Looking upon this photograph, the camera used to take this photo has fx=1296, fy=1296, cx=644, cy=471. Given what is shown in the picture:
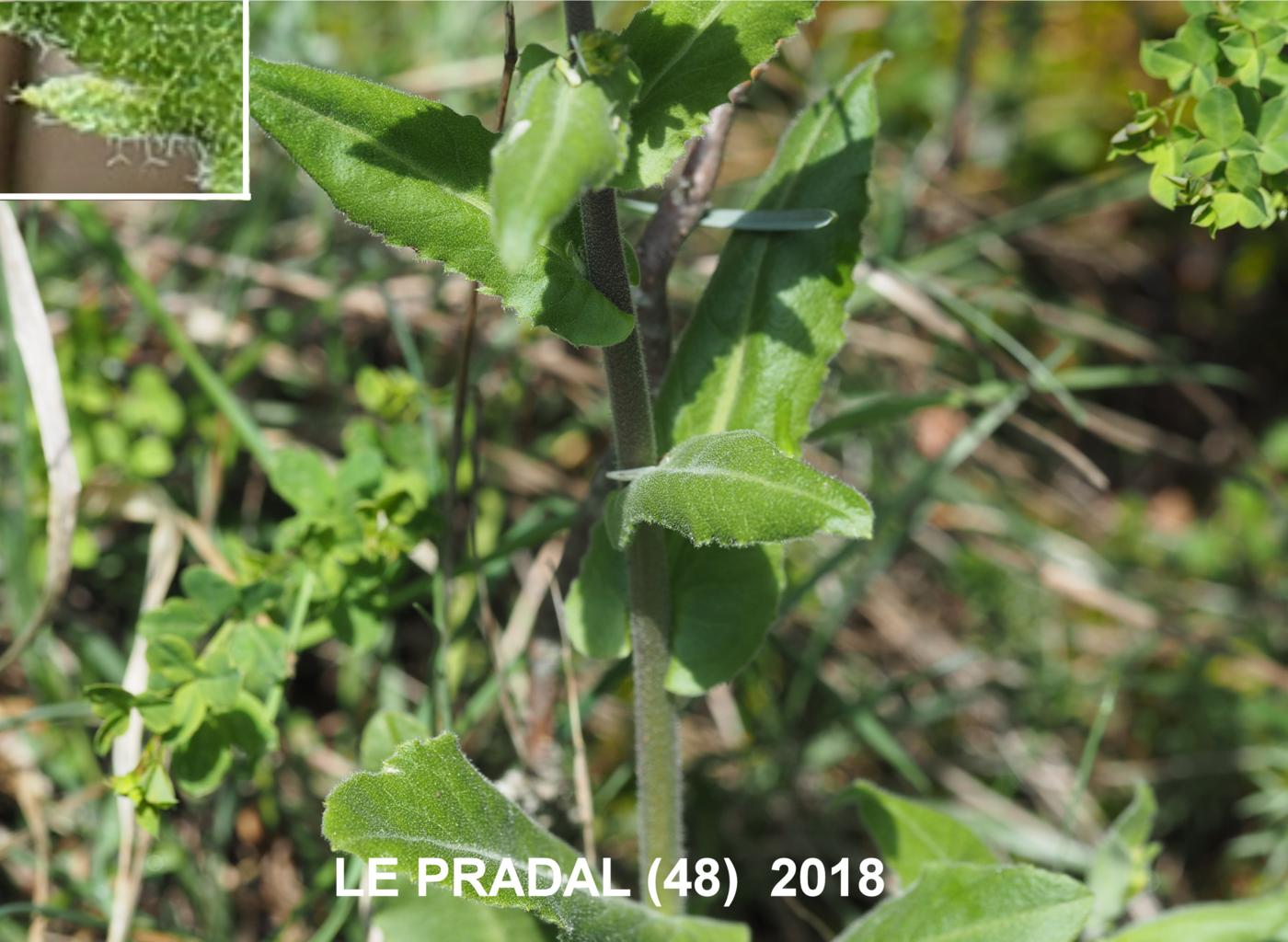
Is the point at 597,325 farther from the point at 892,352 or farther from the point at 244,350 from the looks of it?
the point at 892,352

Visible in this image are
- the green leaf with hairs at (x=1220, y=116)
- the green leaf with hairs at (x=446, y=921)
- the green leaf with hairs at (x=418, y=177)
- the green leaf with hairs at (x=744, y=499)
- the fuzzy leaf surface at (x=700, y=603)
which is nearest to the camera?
the green leaf with hairs at (x=744, y=499)

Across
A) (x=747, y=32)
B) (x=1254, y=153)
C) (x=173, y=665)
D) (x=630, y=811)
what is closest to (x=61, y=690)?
(x=173, y=665)

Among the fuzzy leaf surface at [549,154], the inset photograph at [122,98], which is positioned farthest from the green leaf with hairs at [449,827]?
the inset photograph at [122,98]

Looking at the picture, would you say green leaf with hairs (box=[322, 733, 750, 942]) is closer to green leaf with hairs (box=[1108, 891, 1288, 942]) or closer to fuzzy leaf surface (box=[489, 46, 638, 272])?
fuzzy leaf surface (box=[489, 46, 638, 272])

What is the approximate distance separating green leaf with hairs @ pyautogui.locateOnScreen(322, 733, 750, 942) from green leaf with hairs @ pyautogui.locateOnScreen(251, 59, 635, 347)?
44 cm

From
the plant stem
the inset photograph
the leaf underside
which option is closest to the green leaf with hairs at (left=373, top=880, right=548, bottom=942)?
the plant stem

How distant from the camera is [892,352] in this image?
265cm

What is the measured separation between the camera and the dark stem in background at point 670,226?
1604mm

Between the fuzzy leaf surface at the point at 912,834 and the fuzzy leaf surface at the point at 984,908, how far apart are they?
0.70 feet

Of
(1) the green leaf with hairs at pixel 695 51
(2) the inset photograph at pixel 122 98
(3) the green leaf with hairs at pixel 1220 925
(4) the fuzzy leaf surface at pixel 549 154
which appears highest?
(2) the inset photograph at pixel 122 98

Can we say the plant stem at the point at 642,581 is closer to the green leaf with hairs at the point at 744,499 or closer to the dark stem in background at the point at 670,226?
the green leaf with hairs at the point at 744,499

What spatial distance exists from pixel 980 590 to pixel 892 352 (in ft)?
1.69

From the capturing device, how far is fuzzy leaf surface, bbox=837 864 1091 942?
139cm

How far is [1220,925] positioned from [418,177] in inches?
53.1
